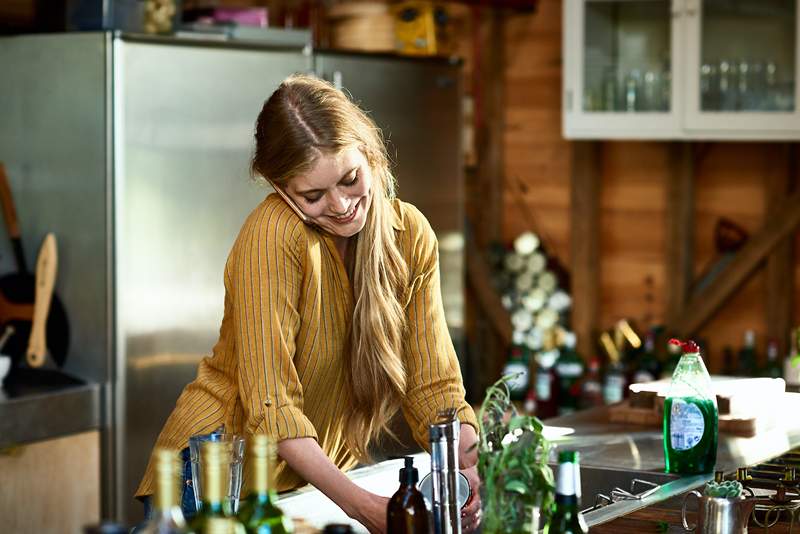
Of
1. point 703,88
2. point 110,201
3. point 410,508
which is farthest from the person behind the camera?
point 703,88

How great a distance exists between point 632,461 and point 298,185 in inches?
36.3

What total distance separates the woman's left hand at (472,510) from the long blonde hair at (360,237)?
29 centimetres

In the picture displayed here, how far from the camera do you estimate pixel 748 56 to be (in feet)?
14.0

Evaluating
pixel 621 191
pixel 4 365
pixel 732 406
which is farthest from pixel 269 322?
pixel 621 191

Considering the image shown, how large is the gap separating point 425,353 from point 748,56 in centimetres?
243

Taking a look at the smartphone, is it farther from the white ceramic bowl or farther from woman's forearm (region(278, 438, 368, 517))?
the white ceramic bowl

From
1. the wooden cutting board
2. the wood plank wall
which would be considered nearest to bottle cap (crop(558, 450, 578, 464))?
the wooden cutting board

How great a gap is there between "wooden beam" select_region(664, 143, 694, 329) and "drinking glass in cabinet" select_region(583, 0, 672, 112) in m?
0.37

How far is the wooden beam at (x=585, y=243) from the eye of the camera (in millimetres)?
4934

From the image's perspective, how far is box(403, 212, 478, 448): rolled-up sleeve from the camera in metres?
2.27

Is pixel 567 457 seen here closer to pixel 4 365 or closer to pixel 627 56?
pixel 4 365

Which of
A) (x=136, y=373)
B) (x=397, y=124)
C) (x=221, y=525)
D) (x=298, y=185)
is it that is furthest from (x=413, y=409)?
(x=397, y=124)

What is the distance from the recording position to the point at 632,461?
8.29 feet

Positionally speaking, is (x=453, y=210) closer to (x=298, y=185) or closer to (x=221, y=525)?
(x=298, y=185)
